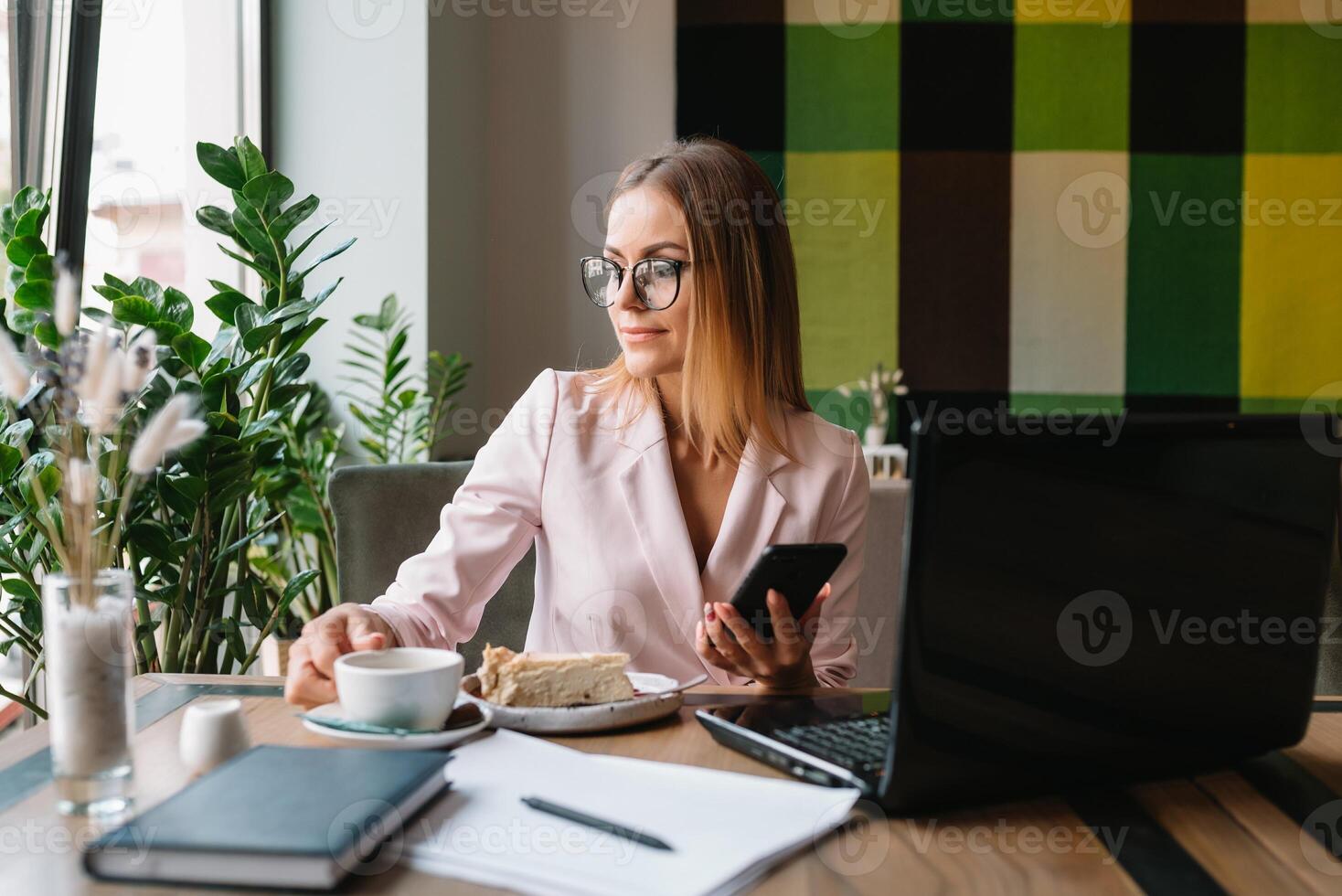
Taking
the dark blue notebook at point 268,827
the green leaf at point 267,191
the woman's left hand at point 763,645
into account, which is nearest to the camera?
the dark blue notebook at point 268,827

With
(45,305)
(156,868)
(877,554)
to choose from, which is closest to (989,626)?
(156,868)

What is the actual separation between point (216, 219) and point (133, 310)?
256 mm

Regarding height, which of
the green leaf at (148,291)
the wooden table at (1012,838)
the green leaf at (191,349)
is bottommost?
the wooden table at (1012,838)

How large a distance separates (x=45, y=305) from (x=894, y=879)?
160 centimetres

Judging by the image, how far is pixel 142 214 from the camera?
9.50 ft

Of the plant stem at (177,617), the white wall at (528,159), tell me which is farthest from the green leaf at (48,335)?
the white wall at (528,159)

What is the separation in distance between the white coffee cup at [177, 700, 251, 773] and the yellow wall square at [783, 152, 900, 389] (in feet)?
11.5

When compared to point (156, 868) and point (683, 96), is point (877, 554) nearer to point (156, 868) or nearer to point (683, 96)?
point (156, 868)

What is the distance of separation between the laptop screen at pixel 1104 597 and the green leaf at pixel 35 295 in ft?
5.03

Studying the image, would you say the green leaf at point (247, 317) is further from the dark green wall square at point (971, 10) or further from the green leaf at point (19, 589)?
the dark green wall square at point (971, 10)

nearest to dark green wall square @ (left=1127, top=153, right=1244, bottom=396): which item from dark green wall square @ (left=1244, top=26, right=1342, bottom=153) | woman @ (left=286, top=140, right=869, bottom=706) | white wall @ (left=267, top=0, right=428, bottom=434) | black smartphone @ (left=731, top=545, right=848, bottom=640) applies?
dark green wall square @ (left=1244, top=26, right=1342, bottom=153)

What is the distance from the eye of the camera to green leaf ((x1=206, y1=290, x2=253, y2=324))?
2.06 metres

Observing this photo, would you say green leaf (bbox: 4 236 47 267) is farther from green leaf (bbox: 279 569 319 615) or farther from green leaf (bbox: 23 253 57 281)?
green leaf (bbox: 279 569 319 615)

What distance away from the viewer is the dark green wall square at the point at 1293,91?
420 cm
